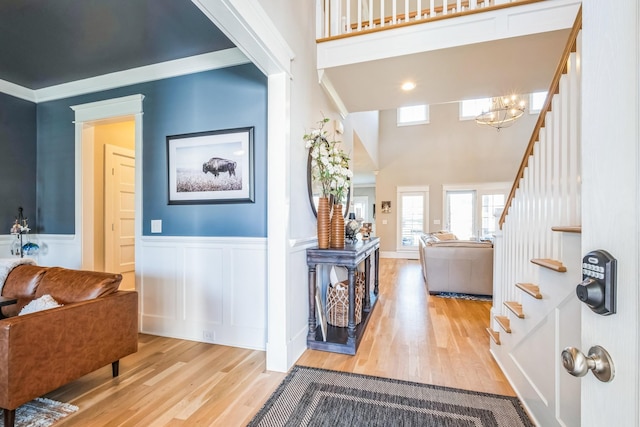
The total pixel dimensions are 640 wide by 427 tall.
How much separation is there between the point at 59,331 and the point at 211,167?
64.5 inches

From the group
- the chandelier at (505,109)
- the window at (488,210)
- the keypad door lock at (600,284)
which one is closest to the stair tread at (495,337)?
the keypad door lock at (600,284)

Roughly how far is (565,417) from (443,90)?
3.03 m

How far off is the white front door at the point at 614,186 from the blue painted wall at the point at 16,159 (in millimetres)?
4891

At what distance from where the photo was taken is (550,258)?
5.41 feet

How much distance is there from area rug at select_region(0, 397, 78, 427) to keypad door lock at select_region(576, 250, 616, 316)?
254 centimetres

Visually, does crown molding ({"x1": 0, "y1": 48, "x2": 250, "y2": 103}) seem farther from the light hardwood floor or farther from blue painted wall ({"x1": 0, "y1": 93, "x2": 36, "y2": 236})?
the light hardwood floor

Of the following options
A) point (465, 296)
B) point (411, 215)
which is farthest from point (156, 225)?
point (411, 215)

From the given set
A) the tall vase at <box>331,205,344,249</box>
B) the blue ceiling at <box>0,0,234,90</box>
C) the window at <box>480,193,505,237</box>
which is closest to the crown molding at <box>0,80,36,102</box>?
the blue ceiling at <box>0,0,234,90</box>

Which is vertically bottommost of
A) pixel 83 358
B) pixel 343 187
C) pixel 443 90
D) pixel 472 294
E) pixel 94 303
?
pixel 472 294

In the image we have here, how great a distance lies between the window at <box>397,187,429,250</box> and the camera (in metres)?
8.70

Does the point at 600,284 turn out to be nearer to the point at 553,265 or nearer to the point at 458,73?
the point at 553,265

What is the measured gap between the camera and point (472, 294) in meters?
4.43

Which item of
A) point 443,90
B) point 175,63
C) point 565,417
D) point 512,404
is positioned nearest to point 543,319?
point 565,417

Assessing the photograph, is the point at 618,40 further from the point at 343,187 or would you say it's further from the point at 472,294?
the point at 472,294
